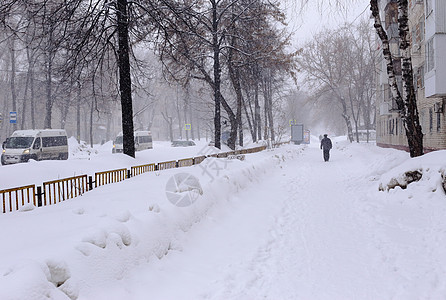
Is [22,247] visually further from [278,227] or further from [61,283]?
[278,227]

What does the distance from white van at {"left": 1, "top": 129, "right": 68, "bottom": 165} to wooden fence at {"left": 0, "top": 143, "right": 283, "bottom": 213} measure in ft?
41.6

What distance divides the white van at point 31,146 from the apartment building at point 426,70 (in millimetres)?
20763

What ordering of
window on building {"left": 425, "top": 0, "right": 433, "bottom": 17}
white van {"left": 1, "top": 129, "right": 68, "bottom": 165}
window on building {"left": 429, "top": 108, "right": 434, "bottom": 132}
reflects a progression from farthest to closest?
window on building {"left": 429, "top": 108, "right": 434, "bottom": 132}
white van {"left": 1, "top": 129, "right": 68, "bottom": 165}
window on building {"left": 425, "top": 0, "right": 433, "bottom": 17}

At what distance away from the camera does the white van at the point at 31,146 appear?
2014cm

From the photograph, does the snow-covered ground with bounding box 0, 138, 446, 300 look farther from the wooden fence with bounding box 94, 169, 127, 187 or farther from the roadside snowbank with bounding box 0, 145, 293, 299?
the wooden fence with bounding box 94, 169, 127, 187

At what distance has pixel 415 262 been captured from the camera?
185 inches

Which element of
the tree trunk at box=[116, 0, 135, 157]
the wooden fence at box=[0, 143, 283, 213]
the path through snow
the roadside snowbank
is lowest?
the path through snow

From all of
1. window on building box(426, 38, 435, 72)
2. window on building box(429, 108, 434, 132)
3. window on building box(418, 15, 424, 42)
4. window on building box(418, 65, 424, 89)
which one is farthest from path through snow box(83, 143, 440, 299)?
window on building box(418, 15, 424, 42)

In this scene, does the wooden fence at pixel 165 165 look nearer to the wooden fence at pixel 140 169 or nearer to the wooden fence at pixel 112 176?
the wooden fence at pixel 140 169

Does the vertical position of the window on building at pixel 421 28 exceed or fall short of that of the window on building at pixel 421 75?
it exceeds it

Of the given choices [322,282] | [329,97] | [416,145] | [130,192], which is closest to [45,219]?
[130,192]

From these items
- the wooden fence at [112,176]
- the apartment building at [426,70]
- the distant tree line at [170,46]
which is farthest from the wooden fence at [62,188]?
the apartment building at [426,70]

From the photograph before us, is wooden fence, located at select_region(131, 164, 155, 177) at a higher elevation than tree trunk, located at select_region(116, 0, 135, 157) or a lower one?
lower

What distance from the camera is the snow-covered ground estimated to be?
11.4 feet
